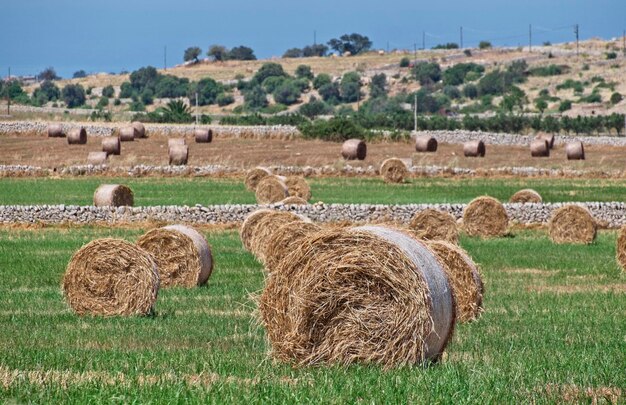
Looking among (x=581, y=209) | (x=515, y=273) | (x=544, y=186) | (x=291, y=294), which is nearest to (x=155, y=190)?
(x=544, y=186)

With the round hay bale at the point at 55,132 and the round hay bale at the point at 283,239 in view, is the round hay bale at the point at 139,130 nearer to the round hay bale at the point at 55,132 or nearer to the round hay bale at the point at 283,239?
the round hay bale at the point at 55,132

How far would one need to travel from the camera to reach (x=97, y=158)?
5847cm

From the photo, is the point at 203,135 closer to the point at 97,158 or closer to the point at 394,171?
the point at 97,158

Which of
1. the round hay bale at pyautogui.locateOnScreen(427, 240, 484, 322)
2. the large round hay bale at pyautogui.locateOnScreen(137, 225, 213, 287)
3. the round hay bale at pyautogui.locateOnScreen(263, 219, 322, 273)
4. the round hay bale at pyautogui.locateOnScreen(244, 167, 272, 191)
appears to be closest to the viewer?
the round hay bale at pyautogui.locateOnScreen(427, 240, 484, 322)

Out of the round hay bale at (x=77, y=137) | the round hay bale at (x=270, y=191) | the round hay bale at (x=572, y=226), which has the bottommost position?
the round hay bale at (x=572, y=226)

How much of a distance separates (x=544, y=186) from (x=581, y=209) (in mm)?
18951

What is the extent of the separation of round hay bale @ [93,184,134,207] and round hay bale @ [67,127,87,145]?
31204 mm

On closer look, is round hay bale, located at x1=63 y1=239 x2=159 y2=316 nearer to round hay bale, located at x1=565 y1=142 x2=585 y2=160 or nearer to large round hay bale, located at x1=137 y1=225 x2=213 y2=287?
large round hay bale, located at x1=137 y1=225 x2=213 y2=287

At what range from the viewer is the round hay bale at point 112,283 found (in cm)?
1778

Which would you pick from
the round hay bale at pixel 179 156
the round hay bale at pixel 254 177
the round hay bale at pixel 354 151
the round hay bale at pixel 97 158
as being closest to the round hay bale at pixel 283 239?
the round hay bale at pixel 254 177

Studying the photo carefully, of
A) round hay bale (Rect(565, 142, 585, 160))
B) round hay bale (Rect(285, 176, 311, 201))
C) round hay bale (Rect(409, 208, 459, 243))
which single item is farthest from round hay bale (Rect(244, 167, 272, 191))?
round hay bale (Rect(565, 142, 585, 160))

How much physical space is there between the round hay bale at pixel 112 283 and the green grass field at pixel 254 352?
0.31 m

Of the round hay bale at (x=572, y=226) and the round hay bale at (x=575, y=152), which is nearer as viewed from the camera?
the round hay bale at (x=572, y=226)

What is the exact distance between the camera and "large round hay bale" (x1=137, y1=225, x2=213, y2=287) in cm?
2211
